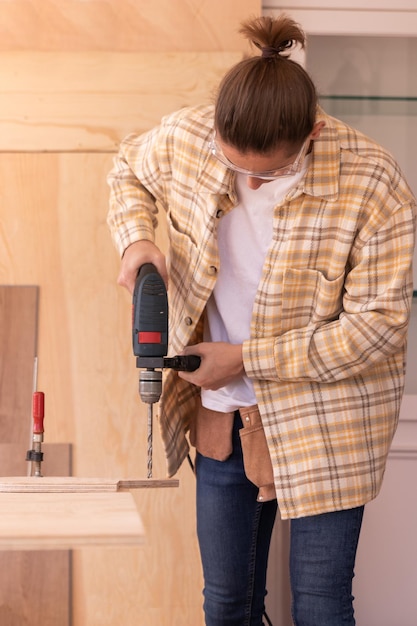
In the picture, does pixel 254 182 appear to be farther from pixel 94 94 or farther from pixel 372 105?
pixel 372 105

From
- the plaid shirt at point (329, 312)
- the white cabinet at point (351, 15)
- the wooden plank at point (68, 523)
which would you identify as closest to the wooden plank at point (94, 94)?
the white cabinet at point (351, 15)

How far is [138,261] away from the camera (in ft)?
6.03

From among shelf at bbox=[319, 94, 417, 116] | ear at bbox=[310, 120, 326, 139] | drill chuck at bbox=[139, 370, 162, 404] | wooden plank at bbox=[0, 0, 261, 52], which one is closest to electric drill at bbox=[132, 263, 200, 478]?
drill chuck at bbox=[139, 370, 162, 404]

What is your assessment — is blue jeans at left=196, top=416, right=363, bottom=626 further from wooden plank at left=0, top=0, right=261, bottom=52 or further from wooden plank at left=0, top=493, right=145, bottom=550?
wooden plank at left=0, top=0, right=261, bottom=52

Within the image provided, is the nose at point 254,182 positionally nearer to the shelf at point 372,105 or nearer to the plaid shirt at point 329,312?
the plaid shirt at point 329,312

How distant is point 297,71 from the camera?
1.65 meters

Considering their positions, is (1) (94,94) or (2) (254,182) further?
(1) (94,94)

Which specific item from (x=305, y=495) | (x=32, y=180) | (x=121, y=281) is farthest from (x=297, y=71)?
(x=32, y=180)

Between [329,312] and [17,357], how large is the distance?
3.63 ft

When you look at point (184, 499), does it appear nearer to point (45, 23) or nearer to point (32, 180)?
point (32, 180)

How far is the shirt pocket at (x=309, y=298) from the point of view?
5.85 feet

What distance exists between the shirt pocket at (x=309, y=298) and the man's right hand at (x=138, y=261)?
26 cm

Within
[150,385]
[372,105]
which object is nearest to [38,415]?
[150,385]

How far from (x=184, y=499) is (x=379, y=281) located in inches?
44.2
